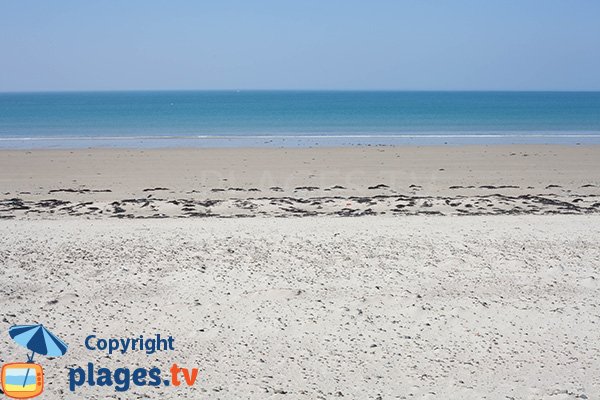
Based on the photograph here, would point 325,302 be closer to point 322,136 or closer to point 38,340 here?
point 38,340

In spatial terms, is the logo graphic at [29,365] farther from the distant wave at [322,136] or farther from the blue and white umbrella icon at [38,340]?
the distant wave at [322,136]

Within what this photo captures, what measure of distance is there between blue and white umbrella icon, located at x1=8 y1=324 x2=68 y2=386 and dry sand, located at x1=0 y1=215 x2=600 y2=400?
0.08 m

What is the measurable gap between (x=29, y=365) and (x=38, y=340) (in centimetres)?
34

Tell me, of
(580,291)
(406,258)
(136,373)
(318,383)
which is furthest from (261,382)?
(580,291)

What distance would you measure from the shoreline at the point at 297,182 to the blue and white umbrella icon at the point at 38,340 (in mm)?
3863

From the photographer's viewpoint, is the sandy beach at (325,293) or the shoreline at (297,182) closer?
the sandy beach at (325,293)

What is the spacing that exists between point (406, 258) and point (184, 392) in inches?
117

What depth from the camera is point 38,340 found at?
4152 mm

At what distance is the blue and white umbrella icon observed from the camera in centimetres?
402

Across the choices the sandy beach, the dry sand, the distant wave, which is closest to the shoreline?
the sandy beach

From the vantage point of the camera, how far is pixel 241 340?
4.26 metres

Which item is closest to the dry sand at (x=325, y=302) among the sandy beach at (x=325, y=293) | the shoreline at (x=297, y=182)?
the sandy beach at (x=325, y=293)

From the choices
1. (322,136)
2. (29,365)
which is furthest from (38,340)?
(322,136)

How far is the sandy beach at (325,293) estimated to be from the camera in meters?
3.85
